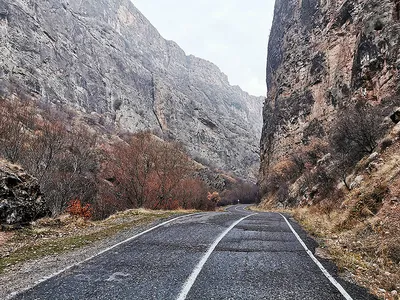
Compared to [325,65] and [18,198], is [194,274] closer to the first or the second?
[18,198]

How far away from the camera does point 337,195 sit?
19.1 metres

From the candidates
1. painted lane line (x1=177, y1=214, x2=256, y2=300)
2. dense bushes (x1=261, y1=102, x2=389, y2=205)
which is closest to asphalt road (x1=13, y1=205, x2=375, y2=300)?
painted lane line (x1=177, y1=214, x2=256, y2=300)

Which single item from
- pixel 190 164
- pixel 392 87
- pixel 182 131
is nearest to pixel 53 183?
pixel 190 164

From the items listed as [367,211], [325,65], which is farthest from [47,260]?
[325,65]

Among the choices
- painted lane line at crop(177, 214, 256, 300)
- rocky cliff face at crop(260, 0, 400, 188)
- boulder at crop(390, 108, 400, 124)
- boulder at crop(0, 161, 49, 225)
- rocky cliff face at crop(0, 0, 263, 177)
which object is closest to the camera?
painted lane line at crop(177, 214, 256, 300)

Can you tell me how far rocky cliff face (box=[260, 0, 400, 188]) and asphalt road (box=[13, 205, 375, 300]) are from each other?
19.6 meters

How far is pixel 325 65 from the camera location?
4809 centimetres

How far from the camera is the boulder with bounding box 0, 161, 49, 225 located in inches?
Answer: 408

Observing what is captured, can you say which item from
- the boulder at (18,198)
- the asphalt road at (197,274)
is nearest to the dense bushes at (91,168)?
the boulder at (18,198)

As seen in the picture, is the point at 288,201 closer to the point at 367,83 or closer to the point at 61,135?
the point at 367,83

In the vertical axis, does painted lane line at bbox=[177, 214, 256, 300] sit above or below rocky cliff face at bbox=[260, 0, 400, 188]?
below

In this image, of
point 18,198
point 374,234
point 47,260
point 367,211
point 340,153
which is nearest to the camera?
point 47,260

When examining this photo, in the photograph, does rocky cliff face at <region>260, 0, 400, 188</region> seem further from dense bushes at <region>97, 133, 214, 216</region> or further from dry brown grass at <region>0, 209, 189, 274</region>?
dry brown grass at <region>0, 209, 189, 274</region>

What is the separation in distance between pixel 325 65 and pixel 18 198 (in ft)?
155
